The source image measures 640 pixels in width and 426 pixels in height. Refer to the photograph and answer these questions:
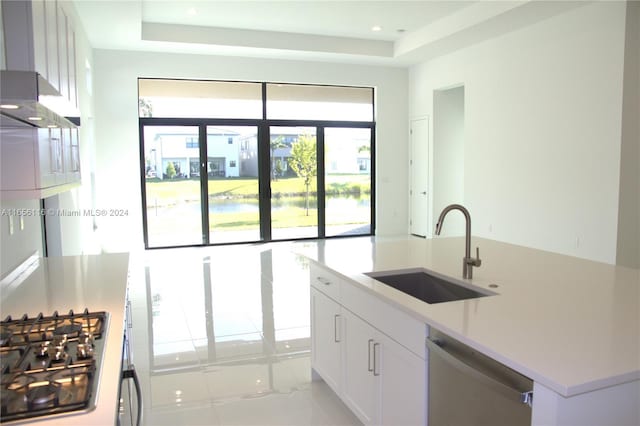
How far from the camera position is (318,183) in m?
9.25

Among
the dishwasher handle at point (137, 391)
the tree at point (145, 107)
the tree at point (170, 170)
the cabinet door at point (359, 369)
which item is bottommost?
the cabinet door at point (359, 369)

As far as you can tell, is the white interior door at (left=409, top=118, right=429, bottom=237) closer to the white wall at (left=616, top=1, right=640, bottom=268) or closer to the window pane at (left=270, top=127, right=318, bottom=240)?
the window pane at (left=270, top=127, right=318, bottom=240)

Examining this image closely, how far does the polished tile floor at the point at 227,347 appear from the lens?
285cm

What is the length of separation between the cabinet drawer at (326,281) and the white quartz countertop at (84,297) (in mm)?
1088

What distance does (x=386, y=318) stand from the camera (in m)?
2.11

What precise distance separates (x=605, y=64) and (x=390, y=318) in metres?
4.98

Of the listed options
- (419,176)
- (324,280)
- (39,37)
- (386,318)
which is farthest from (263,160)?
(386,318)

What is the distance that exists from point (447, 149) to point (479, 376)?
7.83 meters

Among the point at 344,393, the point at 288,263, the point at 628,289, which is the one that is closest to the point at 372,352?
the point at 344,393

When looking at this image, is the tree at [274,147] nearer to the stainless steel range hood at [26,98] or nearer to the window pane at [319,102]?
the window pane at [319,102]

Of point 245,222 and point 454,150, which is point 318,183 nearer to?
point 245,222

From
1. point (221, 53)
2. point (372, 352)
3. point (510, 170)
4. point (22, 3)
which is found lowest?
point (372, 352)

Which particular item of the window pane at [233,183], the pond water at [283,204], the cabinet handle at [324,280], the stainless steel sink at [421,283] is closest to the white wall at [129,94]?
the window pane at [233,183]

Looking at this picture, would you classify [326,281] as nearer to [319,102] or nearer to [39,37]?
[39,37]
